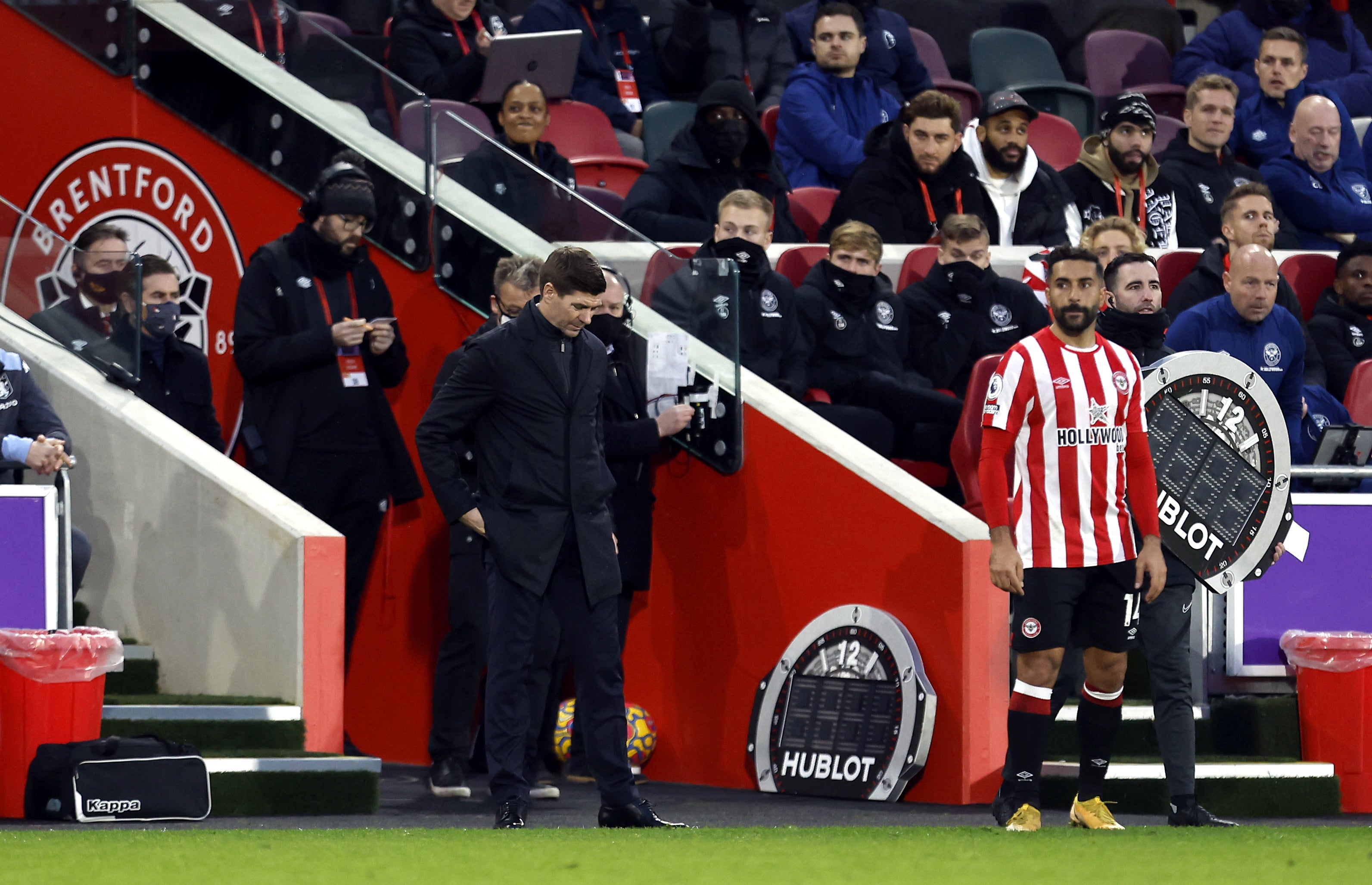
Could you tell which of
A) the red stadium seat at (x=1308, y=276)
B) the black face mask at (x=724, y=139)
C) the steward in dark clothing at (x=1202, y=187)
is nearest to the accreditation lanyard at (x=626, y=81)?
the black face mask at (x=724, y=139)

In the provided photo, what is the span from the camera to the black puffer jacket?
8.82 metres

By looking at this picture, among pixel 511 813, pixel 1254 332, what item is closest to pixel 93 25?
pixel 511 813

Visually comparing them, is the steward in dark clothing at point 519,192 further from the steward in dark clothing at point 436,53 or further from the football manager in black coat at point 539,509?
the football manager in black coat at point 539,509

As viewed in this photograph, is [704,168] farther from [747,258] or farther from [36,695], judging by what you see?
[36,695]

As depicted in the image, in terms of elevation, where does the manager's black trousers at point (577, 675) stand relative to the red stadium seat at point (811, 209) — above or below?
below

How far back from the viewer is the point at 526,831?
6.09 m

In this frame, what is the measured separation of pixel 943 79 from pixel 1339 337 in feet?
12.6

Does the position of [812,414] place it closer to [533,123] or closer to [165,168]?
[533,123]

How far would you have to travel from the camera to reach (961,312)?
909cm

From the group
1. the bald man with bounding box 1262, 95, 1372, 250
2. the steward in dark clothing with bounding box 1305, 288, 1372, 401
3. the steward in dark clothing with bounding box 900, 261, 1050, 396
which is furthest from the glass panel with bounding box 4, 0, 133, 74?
the bald man with bounding box 1262, 95, 1372, 250

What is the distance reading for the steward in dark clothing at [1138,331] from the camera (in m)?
7.34

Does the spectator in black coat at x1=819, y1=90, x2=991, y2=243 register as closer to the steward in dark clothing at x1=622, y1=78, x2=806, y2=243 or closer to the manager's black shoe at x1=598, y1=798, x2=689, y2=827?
the steward in dark clothing at x1=622, y1=78, x2=806, y2=243

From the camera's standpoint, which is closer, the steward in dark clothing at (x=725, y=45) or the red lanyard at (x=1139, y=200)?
the red lanyard at (x=1139, y=200)

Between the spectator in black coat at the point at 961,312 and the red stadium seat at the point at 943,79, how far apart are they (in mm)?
3633
